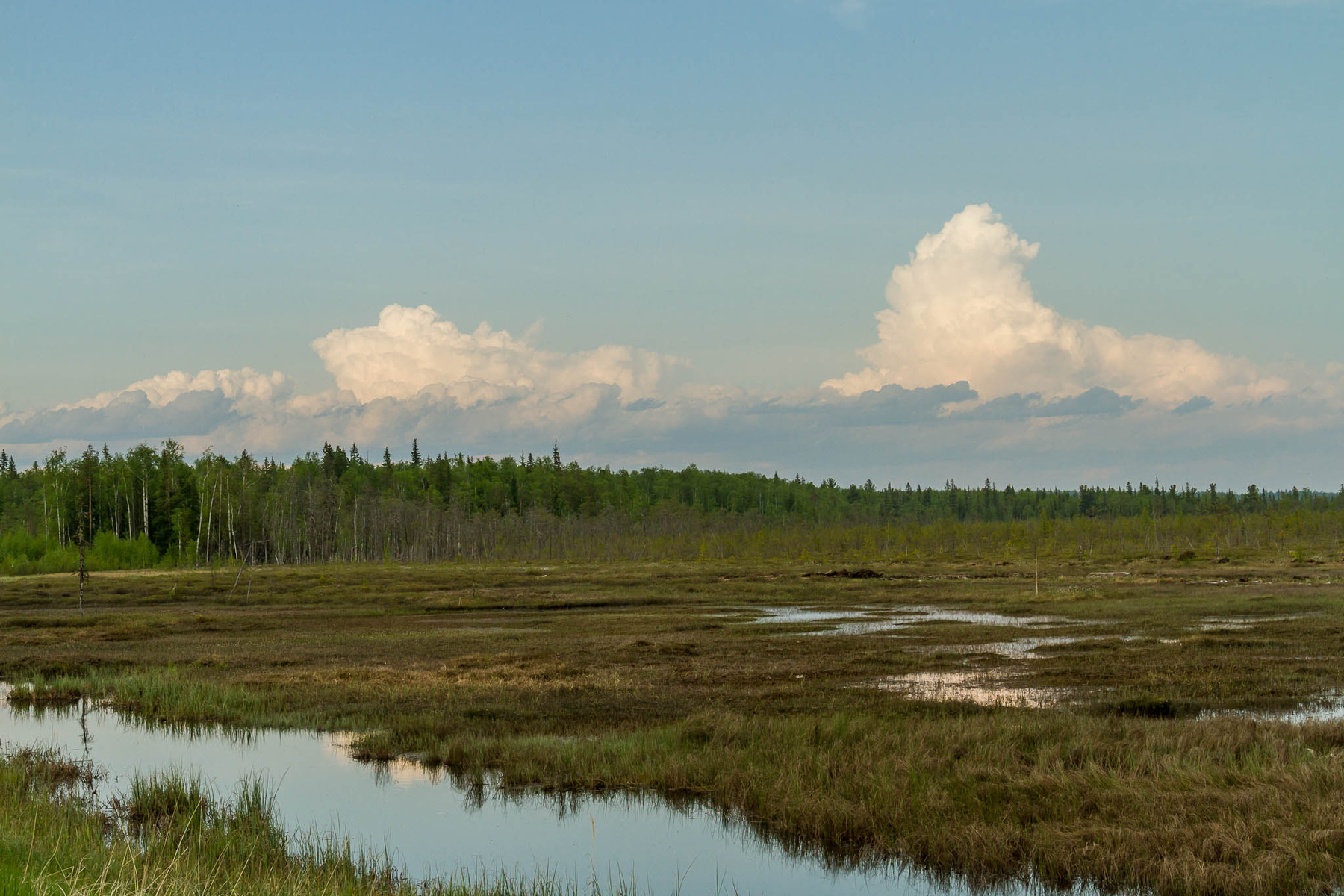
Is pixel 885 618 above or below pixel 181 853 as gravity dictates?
below

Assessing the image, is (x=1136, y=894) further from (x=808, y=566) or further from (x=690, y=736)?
(x=808, y=566)

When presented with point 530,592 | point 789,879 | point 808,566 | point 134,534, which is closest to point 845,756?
point 789,879

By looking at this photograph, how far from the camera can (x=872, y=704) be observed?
22.5 meters

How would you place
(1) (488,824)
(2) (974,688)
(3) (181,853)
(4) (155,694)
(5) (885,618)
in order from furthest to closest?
(5) (885,618) → (4) (155,694) → (2) (974,688) → (1) (488,824) → (3) (181,853)

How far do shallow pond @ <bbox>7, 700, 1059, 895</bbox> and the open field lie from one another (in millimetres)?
668

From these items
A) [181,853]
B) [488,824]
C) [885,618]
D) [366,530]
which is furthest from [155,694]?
[366,530]

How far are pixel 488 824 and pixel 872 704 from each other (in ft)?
33.0

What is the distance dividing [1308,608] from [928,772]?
41.2 m

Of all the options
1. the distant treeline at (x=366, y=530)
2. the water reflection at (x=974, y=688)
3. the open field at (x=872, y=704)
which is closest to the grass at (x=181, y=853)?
the open field at (x=872, y=704)

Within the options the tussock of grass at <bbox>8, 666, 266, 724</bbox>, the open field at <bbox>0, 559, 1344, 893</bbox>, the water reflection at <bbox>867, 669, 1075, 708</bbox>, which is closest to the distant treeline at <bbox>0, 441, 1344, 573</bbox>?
the open field at <bbox>0, 559, 1344, 893</bbox>

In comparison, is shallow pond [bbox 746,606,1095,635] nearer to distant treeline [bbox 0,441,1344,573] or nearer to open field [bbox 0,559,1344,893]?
open field [bbox 0,559,1344,893]

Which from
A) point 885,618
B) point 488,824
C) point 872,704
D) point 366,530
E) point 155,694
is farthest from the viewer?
point 366,530

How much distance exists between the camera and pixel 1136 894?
11.5 m

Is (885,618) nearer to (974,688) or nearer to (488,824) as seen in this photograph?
(974,688)
